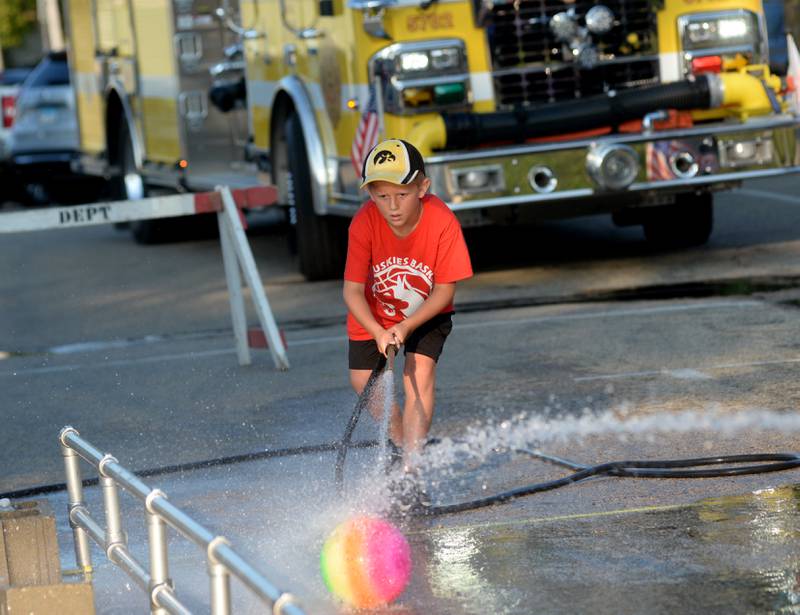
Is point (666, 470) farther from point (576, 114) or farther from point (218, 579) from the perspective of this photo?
point (576, 114)

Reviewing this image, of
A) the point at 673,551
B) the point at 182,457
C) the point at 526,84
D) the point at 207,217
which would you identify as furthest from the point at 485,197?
the point at 207,217

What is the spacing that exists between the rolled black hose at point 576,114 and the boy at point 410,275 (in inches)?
176

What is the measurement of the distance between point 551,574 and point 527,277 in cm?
674

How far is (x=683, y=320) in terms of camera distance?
925cm

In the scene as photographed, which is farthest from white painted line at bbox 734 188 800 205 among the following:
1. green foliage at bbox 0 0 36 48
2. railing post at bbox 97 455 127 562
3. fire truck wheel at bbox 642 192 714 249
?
green foliage at bbox 0 0 36 48

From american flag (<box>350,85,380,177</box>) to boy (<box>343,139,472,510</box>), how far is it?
4.57 metres

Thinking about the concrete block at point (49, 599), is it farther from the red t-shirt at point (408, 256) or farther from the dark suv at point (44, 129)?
the dark suv at point (44, 129)

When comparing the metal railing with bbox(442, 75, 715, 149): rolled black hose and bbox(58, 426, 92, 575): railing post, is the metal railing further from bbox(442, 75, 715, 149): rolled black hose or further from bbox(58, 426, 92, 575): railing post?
bbox(442, 75, 715, 149): rolled black hose

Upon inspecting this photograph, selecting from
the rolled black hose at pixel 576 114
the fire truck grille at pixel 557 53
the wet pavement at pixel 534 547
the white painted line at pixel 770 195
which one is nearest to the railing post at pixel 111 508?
the wet pavement at pixel 534 547

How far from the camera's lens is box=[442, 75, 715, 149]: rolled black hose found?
33.9 feet

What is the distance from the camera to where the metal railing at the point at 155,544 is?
327 cm

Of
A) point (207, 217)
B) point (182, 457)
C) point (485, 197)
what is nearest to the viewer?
point (182, 457)

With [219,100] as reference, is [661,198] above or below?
below

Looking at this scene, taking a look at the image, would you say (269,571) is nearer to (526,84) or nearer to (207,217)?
(526,84)
